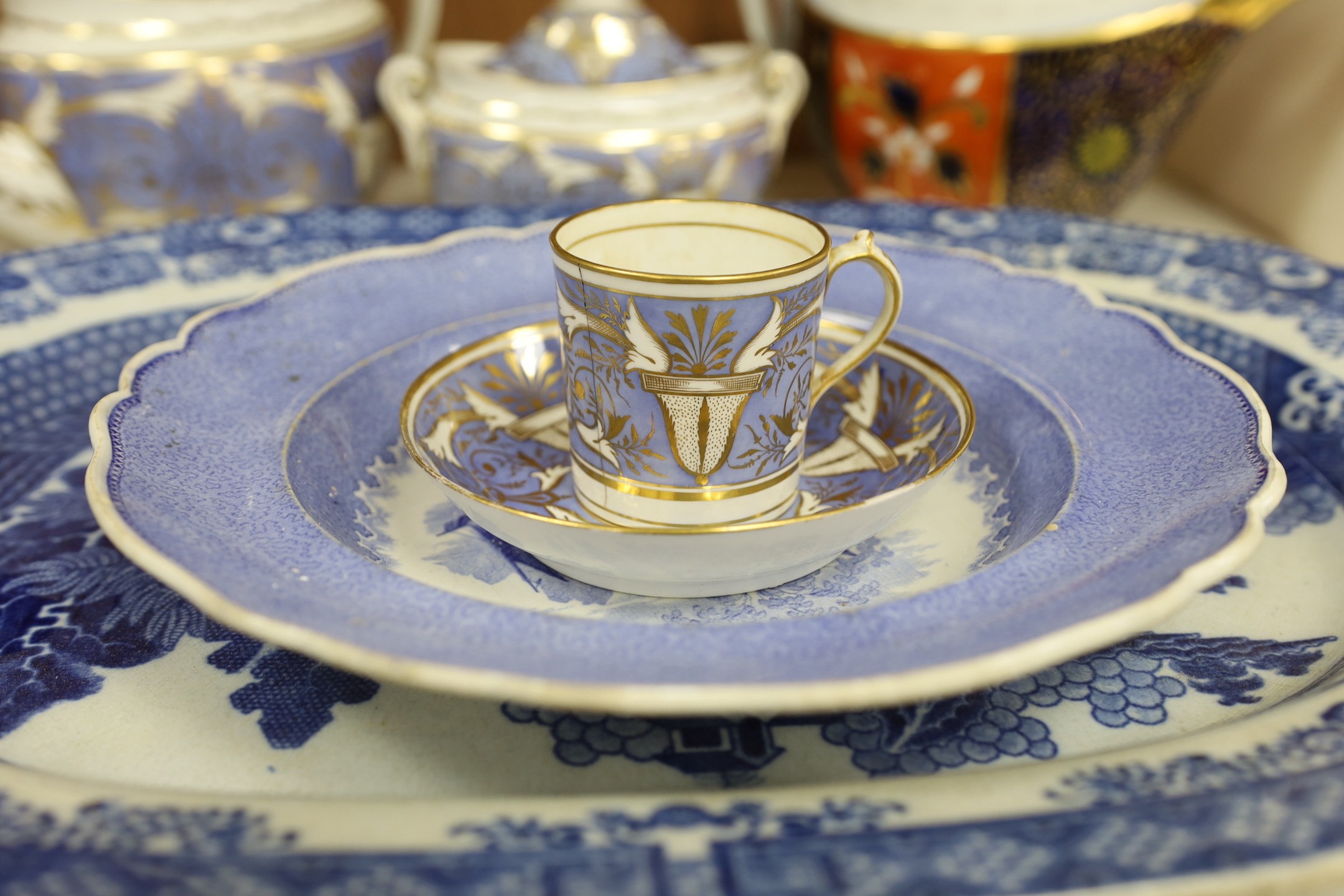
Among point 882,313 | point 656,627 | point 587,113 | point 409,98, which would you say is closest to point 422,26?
point 409,98

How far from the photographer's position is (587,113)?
783 mm

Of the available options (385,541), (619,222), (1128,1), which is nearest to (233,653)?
(385,541)

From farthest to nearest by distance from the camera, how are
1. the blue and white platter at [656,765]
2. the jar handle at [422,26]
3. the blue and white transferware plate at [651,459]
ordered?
the jar handle at [422,26], the blue and white transferware plate at [651,459], the blue and white platter at [656,765]

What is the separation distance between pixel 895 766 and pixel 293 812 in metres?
0.19

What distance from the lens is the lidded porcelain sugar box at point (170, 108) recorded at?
769 millimetres

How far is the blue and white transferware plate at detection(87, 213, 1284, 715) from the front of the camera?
30 centimetres

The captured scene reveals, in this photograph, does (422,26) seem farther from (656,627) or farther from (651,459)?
(656,627)

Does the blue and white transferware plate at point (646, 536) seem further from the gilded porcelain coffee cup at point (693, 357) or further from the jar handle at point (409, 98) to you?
the jar handle at point (409, 98)

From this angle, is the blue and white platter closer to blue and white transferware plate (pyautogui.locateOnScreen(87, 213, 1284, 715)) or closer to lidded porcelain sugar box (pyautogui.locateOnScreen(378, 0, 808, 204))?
blue and white transferware plate (pyautogui.locateOnScreen(87, 213, 1284, 715))

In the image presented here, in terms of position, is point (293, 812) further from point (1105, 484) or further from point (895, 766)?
point (1105, 484)

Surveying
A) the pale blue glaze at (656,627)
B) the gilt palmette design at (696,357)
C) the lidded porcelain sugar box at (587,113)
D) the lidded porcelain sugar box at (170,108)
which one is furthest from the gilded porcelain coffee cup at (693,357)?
the lidded porcelain sugar box at (170,108)

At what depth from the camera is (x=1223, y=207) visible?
3.37 ft

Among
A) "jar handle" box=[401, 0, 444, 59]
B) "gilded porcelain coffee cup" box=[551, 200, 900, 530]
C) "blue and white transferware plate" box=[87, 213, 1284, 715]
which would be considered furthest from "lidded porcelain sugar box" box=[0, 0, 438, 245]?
"gilded porcelain coffee cup" box=[551, 200, 900, 530]

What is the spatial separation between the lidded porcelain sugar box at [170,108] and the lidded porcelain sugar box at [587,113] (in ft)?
0.23
